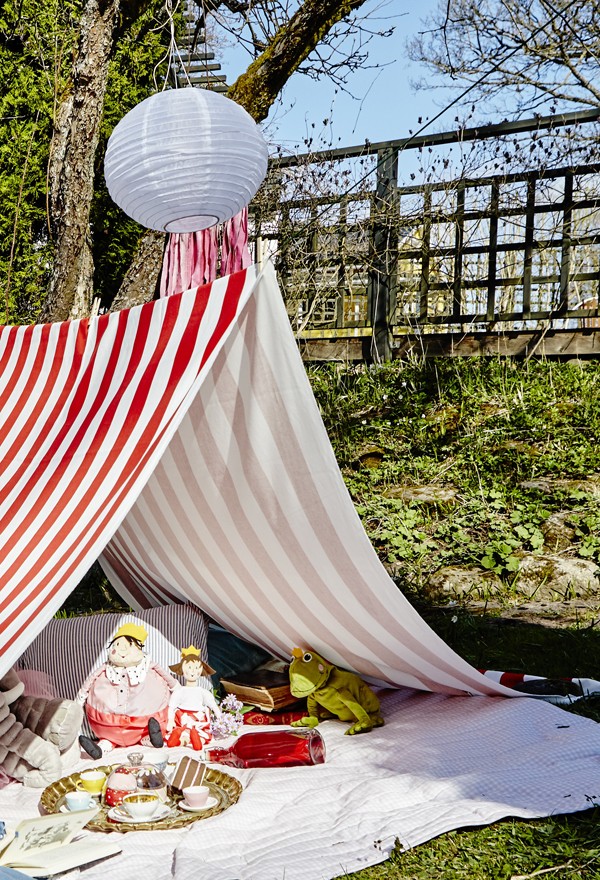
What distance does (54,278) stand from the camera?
5.25m

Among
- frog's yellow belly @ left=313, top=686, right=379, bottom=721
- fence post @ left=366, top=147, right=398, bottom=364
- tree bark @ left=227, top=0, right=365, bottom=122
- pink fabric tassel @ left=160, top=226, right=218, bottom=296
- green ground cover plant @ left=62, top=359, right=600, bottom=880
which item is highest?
tree bark @ left=227, top=0, right=365, bottom=122

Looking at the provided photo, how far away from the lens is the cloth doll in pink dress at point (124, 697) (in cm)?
311

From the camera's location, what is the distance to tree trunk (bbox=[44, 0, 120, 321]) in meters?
5.10

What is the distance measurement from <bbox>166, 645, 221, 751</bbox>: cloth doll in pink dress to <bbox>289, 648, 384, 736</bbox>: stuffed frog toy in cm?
33

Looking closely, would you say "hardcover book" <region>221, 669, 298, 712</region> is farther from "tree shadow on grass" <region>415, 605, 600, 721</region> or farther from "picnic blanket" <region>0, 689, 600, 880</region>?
"tree shadow on grass" <region>415, 605, 600, 721</region>

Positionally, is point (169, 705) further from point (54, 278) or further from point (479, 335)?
point (479, 335)

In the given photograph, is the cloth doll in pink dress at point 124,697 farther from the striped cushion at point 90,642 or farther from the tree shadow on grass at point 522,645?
the tree shadow on grass at point 522,645

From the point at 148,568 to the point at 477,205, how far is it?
15.9 feet

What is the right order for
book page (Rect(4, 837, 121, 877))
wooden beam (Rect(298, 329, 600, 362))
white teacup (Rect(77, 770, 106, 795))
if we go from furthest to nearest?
wooden beam (Rect(298, 329, 600, 362))
white teacup (Rect(77, 770, 106, 795))
book page (Rect(4, 837, 121, 877))

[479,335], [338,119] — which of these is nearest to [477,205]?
[479,335]

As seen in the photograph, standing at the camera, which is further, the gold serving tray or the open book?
the gold serving tray

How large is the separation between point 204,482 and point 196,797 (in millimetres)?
1174

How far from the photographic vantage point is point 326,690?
3.27 metres

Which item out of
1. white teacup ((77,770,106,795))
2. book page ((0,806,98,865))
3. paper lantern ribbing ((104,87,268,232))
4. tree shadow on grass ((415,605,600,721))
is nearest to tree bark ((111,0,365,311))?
paper lantern ribbing ((104,87,268,232))
